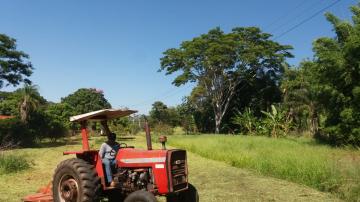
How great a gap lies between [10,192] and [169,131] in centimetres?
3688

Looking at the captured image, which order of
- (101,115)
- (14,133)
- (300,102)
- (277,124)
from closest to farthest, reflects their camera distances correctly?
(101,115) → (14,133) → (277,124) → (300,102)

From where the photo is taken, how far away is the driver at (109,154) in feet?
26.0

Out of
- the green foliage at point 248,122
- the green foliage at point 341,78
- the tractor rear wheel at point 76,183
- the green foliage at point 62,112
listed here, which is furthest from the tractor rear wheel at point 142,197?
the green foliage at point 62,112

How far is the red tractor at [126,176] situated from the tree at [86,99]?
195 ft

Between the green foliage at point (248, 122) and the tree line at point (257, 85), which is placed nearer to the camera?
the tree line at point (257, 85)

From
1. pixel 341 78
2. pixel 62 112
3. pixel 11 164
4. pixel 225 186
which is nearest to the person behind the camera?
pixel 225 186

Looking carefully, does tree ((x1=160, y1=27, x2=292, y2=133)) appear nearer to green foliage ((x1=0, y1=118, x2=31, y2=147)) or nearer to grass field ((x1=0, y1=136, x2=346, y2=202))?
green foliage ((x1=0, y1=118, x2=31, y2=147))

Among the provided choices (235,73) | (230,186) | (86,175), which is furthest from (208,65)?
(86,175)

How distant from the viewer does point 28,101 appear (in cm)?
3098

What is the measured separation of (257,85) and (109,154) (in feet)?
116

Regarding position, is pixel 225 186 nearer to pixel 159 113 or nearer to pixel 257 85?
pixel 257 85

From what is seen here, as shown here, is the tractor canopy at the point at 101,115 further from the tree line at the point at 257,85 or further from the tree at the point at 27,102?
the tree at the point at 27,102

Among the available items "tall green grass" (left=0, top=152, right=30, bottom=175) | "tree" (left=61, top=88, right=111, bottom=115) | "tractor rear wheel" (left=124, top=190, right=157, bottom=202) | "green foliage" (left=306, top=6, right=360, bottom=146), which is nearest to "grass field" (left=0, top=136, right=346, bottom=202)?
"tall green grass" (left=0, top=152, right=30, bottom=175)

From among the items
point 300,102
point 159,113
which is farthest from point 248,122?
point 159,113
